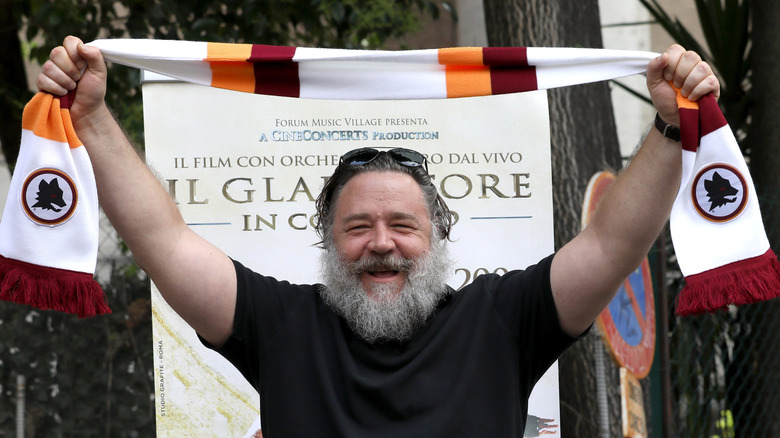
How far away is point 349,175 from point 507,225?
0.92 metres

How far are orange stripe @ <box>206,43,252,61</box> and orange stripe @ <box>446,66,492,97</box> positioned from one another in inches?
23.2

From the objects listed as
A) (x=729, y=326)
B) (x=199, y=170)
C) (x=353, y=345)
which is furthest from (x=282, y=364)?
(x=729, y=326)

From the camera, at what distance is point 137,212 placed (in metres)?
2.42

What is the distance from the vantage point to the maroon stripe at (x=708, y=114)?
238 cm

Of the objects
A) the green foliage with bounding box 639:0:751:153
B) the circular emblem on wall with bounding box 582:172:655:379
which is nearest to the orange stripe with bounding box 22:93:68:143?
the circular emblem on wall with bounding box 582:172:655:379

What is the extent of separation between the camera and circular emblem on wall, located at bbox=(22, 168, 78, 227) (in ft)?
7.95

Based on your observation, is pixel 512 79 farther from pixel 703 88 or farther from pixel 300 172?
pixel 300 172

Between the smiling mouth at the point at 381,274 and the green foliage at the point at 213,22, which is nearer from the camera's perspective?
the smiling mouth at the point at 381,274

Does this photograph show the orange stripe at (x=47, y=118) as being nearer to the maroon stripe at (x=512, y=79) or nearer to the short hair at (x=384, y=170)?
the short hair at (x=384, y=170)

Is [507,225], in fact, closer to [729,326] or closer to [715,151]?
[715,151]

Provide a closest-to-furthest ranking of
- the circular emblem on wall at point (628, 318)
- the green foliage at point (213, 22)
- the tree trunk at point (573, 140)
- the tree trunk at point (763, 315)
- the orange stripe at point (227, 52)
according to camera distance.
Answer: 1. the orange stripe at point (227, 52)
2. the circular emblem on wall at point (628, 318)
3. the tree trunk at point (573, 140)
4. the green foliage at point (213, 22)
5. the tree trunk at point (763, 315)

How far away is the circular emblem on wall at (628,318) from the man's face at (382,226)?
1.13m

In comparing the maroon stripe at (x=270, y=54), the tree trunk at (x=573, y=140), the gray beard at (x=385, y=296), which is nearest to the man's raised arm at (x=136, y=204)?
the gray beard at (x=385, y=296)

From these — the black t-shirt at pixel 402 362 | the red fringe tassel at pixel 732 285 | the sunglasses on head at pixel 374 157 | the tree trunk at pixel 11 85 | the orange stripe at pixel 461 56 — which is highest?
the tree trunk at pixel 11 85
